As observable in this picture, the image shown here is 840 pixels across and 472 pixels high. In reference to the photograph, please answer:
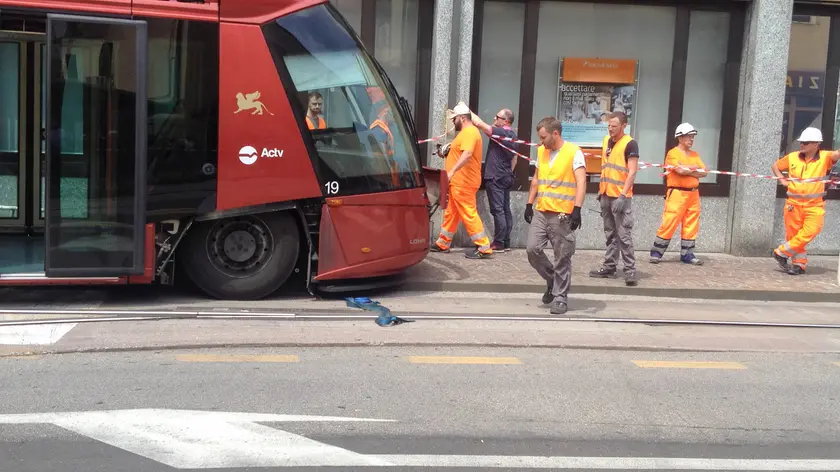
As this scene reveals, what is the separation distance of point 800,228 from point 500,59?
4.39 meters

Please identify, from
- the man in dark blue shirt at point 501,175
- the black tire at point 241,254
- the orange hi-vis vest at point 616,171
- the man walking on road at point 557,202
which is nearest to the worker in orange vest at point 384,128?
the black tire at point 241,254

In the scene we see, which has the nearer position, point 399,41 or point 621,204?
point 621,204

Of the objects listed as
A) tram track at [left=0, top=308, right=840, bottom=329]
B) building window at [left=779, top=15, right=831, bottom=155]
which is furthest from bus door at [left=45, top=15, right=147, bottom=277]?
building window at [left=779, top=15, right=831, bottom=155]

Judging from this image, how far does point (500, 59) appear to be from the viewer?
40.3 feet

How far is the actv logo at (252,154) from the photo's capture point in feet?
25.6

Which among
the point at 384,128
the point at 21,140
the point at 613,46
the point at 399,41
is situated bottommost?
the point at 21,140

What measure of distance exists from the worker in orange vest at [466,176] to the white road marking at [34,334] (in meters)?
5.07

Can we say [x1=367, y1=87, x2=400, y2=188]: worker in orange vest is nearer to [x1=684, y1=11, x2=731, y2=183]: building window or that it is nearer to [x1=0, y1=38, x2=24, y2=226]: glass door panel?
[x1=0, y1=38, x2=24, y2=226]: glass door panel

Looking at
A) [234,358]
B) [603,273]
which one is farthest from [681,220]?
[234,358]

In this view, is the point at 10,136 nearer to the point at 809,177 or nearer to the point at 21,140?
the point at 21,140

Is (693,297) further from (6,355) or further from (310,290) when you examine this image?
(6,355)

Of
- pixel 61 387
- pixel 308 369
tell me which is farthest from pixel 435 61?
pixel 61 387

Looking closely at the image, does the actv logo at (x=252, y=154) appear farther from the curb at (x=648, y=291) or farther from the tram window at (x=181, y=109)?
the curb at (x=648, y=291)

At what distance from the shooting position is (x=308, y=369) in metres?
6.09
